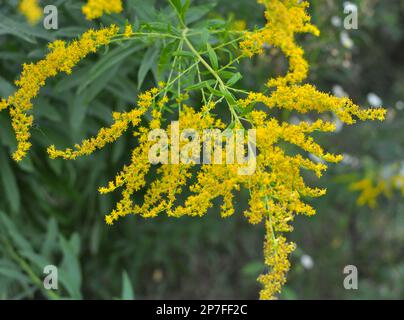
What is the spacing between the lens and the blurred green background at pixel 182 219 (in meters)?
3.31

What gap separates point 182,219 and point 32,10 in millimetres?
2255

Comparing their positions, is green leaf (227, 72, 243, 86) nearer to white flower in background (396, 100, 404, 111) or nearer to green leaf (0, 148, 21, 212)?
green leaf (0, 148, 21, 212)

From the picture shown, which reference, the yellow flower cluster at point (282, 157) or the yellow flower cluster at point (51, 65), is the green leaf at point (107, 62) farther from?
the yellow flower cluster at point (282, 157)

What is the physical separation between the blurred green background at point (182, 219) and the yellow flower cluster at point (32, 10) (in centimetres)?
8

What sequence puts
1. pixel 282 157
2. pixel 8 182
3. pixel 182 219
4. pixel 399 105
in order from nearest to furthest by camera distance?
pixel 282 157 < pixel 8 182 < pixel 182 219 < pixel 399 105

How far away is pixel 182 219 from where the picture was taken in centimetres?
478

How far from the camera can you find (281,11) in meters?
2.22

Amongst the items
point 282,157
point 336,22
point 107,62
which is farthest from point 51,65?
point 336,22

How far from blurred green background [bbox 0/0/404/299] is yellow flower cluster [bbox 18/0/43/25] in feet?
0.25

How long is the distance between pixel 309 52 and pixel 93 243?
2.08 m

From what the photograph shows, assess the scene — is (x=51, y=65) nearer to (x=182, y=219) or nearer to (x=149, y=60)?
(x=149, y=60)

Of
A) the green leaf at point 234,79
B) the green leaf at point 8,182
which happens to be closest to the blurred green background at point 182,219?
the green leaf at point 8,182

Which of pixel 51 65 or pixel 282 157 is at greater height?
pixel 51 65
